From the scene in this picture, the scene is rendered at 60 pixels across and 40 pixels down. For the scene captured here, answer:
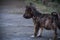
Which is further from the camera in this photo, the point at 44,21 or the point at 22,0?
the point at 22,0

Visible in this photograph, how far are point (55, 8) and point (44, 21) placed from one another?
414 cm

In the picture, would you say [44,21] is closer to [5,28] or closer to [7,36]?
[7,36]

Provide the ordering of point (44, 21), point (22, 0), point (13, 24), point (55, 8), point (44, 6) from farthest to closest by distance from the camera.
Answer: point (22, 0)
point (44, 6)
point (55, 8)
point (13, 24)
point (44, 21)

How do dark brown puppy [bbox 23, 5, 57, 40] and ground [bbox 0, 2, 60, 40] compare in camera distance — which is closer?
dark brown puppy [bbox 23, 5, 57, 40]

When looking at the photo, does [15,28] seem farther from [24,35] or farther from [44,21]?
[44,21]

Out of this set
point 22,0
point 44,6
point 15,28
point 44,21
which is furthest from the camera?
point 22,0

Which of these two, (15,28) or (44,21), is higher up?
(44,21)

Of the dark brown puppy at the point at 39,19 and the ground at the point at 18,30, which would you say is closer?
the dark brown puppy at the point at 39,19

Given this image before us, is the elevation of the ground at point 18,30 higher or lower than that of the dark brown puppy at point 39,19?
lower

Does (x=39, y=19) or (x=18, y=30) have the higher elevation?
(x=39, y=19)

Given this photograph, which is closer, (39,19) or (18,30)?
(39,19)

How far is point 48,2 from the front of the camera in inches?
396

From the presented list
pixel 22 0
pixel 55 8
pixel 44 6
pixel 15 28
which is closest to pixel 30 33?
pixel 15 28

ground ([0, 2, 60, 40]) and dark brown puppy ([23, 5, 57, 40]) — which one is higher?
dark brown puppy ([23, 5, 57, 40])
